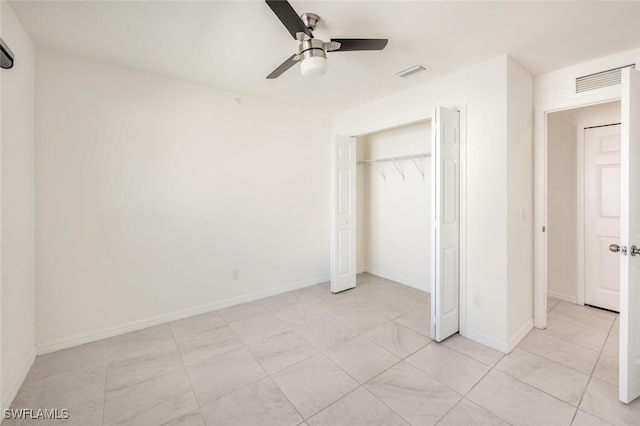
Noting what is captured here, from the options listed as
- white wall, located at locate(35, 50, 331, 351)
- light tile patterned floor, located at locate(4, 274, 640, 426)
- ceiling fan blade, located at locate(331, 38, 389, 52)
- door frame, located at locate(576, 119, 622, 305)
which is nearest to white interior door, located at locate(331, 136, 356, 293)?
white wall, located at locate(35, 50, 331, 351)

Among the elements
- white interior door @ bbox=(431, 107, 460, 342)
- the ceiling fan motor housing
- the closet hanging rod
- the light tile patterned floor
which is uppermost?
the ceiling fan motor housing

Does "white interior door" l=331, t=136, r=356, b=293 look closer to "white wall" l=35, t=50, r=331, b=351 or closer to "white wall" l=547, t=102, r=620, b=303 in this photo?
"white wall" l=35, t=50, r=331, b=351

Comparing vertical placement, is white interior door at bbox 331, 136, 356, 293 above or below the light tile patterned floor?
above

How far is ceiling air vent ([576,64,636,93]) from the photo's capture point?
2.37 m

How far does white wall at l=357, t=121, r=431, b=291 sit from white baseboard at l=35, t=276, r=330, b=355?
1.42 meters

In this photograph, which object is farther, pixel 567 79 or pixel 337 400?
pixel 567 79

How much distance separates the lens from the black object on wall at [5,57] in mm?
1662

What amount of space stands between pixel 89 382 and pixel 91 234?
125 centimetres

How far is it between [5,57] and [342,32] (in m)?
2.12

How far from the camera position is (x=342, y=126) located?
4.21 m

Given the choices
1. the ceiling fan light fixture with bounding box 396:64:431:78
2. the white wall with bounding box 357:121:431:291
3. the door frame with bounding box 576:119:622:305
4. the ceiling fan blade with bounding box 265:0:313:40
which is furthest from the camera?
the white wall with bounding box 357:121:431:291

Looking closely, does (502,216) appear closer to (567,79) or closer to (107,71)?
(567,79)

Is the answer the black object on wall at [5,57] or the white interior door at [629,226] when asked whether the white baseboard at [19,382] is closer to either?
the black object on wall at [5,57]

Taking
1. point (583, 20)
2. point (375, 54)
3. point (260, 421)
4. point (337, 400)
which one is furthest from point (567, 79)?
point (260, 421)
